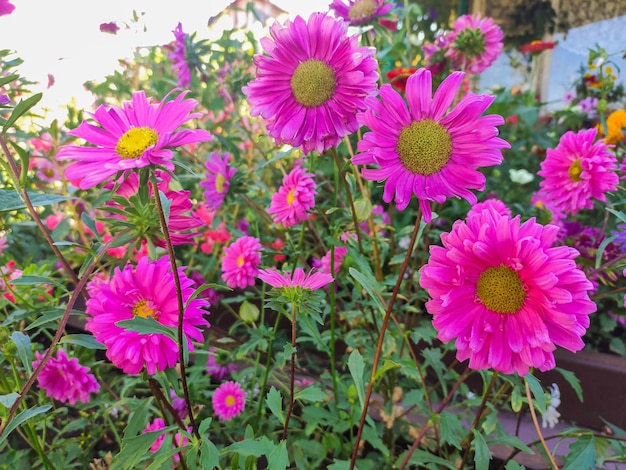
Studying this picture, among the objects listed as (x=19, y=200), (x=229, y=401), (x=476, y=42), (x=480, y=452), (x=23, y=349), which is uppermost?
(x=476, y=42)

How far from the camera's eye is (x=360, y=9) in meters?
0.79

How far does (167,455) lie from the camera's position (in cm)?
43

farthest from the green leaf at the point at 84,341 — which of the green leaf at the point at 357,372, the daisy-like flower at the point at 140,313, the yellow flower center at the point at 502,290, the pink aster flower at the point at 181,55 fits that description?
the pink aster flower at the point at 181,55

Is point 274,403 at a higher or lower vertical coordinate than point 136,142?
lower

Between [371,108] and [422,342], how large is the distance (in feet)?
2.64

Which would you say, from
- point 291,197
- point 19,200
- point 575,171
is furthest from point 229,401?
point 575,171

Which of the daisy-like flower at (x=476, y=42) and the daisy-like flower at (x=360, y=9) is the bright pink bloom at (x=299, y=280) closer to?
the daisy-like flower at (x=360, y=9)

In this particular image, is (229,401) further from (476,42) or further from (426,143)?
(476,42)

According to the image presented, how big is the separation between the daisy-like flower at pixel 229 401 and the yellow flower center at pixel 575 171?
0.66 metres

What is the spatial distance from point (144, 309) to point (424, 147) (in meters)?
0.33

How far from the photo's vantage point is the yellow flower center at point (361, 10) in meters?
0.78

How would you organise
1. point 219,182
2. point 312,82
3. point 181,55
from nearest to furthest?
point 312,82
point 219,182
point 181,55

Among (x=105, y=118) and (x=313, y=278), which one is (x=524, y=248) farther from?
(x=105, y=118)

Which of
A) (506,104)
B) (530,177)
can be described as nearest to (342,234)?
(530,177)
